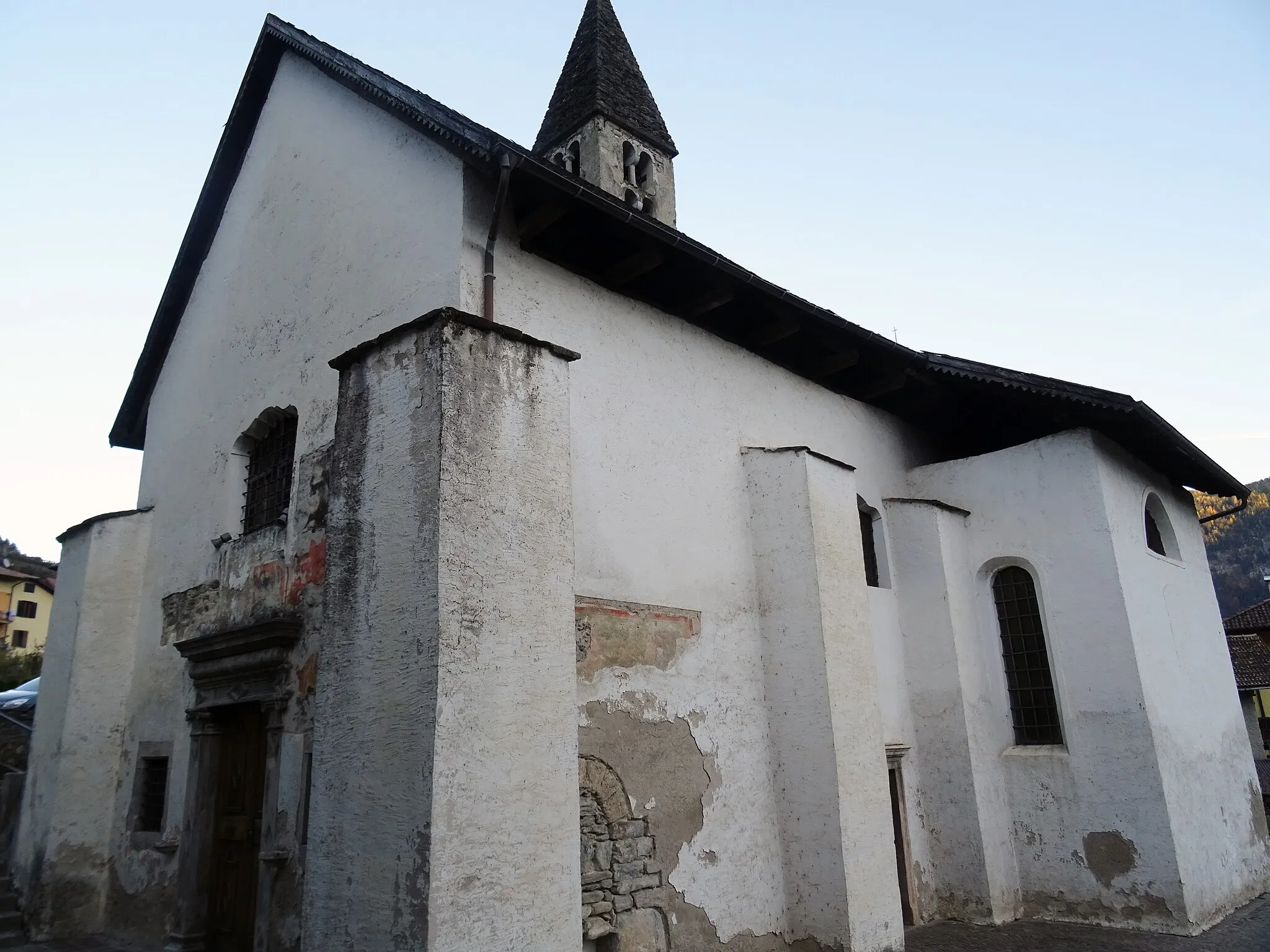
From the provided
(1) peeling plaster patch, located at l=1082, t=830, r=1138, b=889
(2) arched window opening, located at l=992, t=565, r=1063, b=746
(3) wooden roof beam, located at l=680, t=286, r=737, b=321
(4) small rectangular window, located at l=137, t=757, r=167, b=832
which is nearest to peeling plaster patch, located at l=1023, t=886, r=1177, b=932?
(1) peeling plaster patch, located at l=1082, t=830, r=1138, b=889

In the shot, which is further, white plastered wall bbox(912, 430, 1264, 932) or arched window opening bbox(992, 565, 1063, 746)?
arched window opening bbox(992, 565, 1063, 746)

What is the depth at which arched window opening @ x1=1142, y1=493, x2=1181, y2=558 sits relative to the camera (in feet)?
35.6

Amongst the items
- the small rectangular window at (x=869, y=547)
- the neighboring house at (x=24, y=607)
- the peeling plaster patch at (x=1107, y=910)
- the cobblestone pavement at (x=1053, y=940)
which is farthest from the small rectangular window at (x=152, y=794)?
the neighboring house at (x=24, y=607)

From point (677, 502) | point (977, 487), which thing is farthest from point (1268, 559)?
point (677, 502)

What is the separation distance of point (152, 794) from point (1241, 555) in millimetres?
69355

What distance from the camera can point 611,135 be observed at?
12961 mm

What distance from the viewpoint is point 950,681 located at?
29.9ft

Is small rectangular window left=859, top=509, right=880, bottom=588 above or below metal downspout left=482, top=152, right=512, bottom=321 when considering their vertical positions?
below

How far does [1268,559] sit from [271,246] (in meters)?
67.6

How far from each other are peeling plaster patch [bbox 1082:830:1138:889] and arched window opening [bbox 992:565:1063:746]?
3.10 ft

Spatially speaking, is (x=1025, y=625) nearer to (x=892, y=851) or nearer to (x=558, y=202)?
(x=892, y=851)

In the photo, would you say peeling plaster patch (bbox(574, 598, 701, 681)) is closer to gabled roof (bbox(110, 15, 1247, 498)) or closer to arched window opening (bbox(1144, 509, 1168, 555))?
gabled roof (bbox(110, 15, 1247, 498))

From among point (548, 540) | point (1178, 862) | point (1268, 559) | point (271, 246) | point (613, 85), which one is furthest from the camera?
point (1268, 559)

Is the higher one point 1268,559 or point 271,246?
point 1268,559
